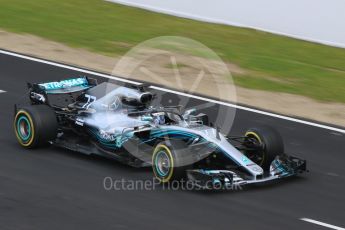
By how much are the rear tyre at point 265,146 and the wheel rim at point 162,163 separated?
142 cm

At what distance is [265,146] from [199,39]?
27.4ft

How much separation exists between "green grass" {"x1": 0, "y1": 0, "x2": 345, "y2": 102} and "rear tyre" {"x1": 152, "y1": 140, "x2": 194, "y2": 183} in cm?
602

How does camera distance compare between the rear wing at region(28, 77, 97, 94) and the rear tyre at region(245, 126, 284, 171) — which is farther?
the rear wing at region(28, 77, 97, 94)

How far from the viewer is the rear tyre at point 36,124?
11438 millimetres

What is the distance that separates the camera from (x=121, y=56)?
17828 millimetres

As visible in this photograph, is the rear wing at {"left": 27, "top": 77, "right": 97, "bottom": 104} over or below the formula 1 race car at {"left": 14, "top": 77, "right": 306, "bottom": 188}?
over

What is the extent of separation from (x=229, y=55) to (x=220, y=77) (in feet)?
5.33

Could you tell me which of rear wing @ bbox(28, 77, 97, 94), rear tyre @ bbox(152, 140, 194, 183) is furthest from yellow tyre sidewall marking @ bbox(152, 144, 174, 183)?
rear wing @ bbox(28, 77, 97, 94)

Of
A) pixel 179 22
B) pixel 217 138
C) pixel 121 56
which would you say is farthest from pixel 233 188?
pixel 179 22

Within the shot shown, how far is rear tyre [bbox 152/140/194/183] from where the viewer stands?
10.3m

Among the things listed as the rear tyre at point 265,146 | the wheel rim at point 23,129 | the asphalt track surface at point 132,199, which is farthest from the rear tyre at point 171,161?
the wheel rim at point 23,129

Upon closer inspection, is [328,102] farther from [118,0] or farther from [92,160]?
[118,0]

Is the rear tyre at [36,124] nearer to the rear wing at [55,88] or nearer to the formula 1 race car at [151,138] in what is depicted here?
the formula 1 race car at [151,138]

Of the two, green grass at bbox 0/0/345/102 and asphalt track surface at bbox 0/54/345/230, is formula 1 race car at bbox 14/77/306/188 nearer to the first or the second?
asphalt track surface at bbox 0/54/345/230
